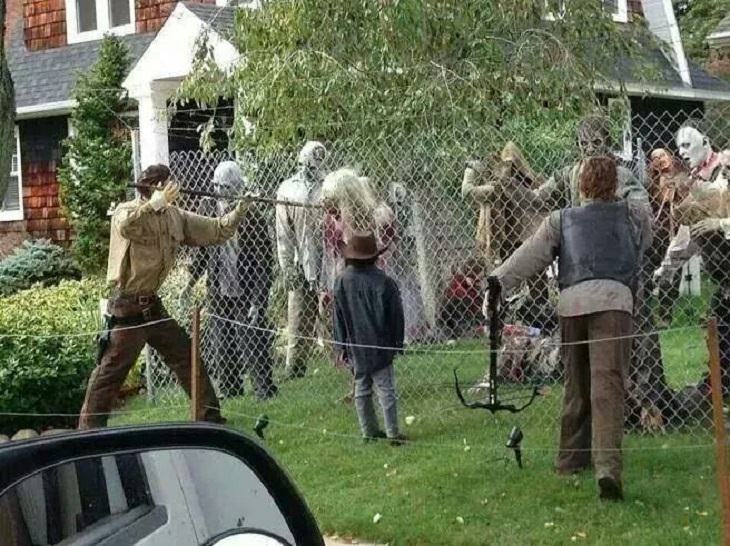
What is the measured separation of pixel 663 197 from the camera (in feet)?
26.6

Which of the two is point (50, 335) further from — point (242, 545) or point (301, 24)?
point (242, 545)

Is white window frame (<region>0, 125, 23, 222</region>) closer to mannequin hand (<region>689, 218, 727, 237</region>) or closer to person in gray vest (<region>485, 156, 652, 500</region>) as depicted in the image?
mannequin hand (<region>689, 218, 727, 237</region>)

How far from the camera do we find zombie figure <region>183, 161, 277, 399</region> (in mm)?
10148

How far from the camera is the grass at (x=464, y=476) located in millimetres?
6676

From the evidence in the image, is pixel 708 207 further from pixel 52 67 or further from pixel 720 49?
pixel 720 49

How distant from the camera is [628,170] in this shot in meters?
8.21

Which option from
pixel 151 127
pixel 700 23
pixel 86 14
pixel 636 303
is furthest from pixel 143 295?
pixel 700 23

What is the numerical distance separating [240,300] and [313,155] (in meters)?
1.63

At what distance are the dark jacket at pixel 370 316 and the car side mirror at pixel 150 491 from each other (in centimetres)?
507

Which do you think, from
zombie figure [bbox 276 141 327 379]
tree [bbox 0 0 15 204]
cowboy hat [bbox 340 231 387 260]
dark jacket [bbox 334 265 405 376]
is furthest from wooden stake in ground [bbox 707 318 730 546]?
tree [bbox 0 0 15 204]

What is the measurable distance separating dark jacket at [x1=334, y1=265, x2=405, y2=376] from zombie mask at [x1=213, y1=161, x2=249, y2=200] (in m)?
1.54

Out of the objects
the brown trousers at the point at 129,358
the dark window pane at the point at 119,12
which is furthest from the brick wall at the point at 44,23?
the brown trousers at the point at 129,358

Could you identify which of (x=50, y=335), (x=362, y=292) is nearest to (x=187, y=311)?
(x=50, y=335)

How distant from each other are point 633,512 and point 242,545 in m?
4.05
